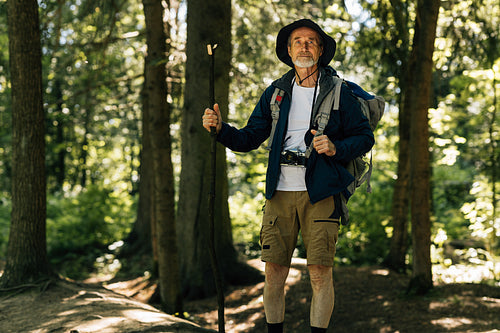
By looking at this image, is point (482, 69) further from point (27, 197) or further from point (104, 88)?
point (104, 88)

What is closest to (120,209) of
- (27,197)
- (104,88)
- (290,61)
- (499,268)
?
(104,88)

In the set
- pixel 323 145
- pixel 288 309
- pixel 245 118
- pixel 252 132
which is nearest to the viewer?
pixel 323 145

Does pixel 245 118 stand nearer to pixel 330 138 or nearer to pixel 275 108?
pixel 275 108

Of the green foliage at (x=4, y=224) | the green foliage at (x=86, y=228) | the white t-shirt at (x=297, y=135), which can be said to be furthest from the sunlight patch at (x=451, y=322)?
the green foliage at (x=4, y=224)

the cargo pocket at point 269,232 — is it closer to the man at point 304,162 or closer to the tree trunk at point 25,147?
the man at point 304,162

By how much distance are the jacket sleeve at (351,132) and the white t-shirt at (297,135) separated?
0.22 metres

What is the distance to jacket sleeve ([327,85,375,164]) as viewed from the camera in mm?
3344

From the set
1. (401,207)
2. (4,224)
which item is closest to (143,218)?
(4,224)

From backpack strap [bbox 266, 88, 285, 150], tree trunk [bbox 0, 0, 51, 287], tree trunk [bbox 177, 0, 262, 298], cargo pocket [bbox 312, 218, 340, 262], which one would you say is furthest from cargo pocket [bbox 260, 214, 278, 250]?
tree trunk [bbox 177, 0, 262, 298]

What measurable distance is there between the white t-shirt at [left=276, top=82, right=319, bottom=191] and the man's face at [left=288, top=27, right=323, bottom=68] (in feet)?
0.67

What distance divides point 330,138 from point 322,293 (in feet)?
3.54

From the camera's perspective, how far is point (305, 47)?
11.9 ft

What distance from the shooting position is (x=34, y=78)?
618 cm

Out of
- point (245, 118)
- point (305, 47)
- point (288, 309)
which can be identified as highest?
point (245, 118)
